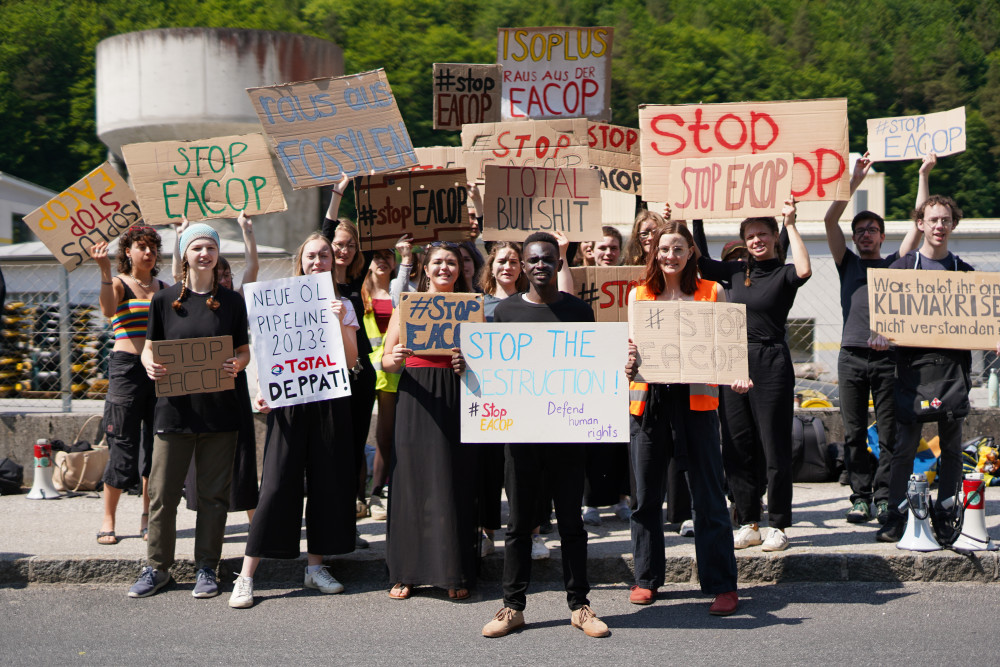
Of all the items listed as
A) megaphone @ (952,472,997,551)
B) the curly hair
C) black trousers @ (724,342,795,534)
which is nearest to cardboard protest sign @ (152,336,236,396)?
the curly hair

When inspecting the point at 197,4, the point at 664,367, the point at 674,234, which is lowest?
the point at 664,367

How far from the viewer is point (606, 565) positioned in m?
6.20

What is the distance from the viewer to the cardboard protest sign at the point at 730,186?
6.48m

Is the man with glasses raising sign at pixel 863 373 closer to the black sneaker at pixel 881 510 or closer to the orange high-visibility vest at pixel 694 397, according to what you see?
the black sneaker at pixel 881 510

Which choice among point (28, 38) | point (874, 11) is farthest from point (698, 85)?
point (28, 38)

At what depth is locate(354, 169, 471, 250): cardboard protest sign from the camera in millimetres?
6754

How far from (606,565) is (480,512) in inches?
33.0

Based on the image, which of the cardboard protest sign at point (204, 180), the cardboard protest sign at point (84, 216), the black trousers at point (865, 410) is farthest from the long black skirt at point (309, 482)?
the black trousers at point (865, 410)

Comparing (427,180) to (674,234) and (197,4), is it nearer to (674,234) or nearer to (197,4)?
(674,234)

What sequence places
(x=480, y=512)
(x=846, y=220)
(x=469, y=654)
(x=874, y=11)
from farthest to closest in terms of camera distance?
1. (x=874, y=11)
2. (x=846, y=220)
3. (x=480, y=512)
4. (x=469, y=654)

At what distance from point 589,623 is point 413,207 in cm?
289

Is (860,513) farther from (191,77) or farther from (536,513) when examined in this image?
(191,77)

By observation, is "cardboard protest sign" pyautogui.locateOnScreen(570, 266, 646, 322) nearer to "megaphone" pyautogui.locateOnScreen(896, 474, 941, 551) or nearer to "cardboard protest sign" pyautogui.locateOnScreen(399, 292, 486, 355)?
"cardboard protest sign" pyautogui.locateOnScreen(399, 292, 486, 355)

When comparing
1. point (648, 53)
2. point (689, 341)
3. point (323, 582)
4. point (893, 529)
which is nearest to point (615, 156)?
point (689, 341)
